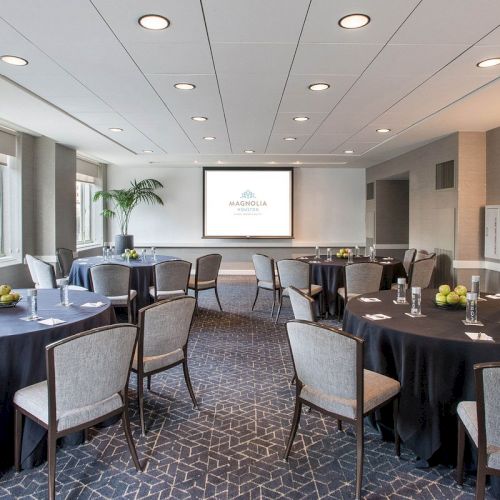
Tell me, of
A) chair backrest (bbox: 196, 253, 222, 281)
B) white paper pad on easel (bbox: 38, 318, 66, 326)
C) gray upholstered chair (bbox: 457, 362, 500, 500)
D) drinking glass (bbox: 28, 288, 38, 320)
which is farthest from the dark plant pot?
gray upholstered chair (bbox: 457, 362, 500, 500)

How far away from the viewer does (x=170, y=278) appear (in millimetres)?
5809

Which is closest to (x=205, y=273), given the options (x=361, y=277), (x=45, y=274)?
(x=45, y=274)

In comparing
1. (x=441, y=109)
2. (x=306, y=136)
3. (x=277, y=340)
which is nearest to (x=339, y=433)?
(x=277, y=340)

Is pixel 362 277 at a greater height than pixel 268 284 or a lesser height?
greater

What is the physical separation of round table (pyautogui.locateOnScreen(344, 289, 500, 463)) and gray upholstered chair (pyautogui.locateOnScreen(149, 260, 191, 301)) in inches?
137

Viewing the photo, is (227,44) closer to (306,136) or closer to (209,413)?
(209,413)

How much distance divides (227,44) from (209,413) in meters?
2.89

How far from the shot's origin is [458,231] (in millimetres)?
6562

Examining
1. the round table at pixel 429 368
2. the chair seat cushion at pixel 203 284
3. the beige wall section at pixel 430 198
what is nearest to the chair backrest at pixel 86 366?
the round table at pixel 429 368

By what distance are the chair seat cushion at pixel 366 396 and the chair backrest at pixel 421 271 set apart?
347 cm

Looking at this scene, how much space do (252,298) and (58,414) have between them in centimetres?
592

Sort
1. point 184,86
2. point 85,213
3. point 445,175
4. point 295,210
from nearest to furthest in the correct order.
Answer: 1. point 184,86
2. point 445,175
3. point 85,213
4. point 295,210

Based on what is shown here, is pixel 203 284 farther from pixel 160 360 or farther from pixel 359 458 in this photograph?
pixel 359 458

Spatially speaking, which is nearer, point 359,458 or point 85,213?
point 359,458
